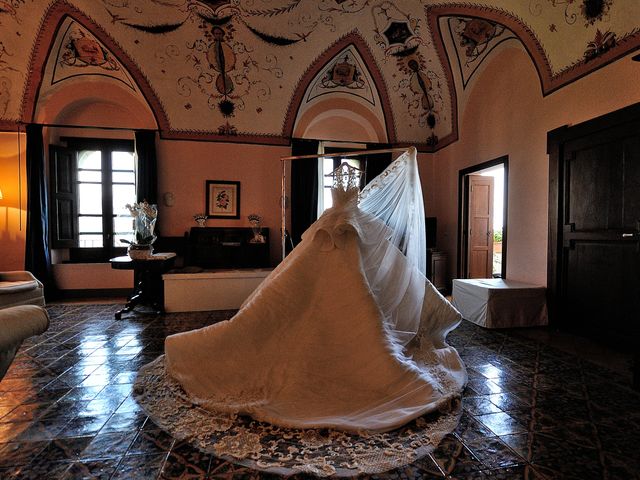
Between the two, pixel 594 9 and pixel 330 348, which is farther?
pixel 594 9

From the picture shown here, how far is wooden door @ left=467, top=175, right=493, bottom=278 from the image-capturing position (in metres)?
5.88

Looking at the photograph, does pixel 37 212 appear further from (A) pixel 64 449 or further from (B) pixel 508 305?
(B) pixel 508 305

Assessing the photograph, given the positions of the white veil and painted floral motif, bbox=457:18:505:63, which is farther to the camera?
painted floral motif, bbox=457:18:505:63

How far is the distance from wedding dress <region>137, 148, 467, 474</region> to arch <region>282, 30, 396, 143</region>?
3.93 metres

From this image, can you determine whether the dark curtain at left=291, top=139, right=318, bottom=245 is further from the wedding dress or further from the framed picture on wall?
the wedding dress

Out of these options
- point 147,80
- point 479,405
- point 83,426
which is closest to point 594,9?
point 479,405

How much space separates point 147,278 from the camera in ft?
16.1

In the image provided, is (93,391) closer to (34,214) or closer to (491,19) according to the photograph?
(34,214)

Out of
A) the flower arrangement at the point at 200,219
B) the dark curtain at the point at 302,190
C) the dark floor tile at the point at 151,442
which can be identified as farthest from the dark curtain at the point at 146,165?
the dark floor tile at the point at 151,442

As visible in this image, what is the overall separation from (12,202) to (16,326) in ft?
18.3

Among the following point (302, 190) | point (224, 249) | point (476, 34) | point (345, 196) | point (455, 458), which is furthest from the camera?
point (302, 190)

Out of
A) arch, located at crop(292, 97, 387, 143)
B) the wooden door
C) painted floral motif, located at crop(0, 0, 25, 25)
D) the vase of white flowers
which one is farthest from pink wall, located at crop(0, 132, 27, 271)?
the wooden door

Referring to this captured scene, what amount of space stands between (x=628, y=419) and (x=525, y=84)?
160 inches

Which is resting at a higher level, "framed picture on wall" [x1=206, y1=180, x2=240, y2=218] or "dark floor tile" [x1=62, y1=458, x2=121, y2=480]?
"framed picture on wall" [x1=206, y1=180, x2=240, y2=218]
